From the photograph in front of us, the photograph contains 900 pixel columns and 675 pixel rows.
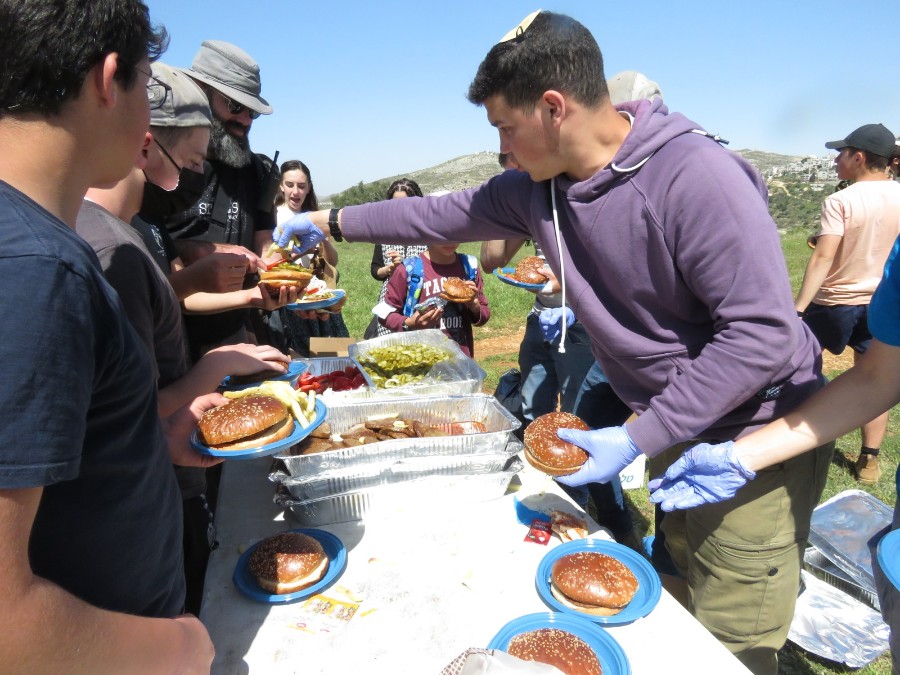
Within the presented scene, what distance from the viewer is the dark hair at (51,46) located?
0.87m

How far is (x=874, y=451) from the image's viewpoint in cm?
475

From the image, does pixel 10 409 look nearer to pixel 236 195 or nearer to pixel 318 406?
pixel 318 406

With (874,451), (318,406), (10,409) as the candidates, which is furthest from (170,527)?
(874,451)

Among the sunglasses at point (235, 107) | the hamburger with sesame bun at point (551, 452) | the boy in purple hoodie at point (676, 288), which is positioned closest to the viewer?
the boy in purple hoodie at point (676, 288)

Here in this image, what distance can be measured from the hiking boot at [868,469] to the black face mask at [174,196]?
5608 millimetres

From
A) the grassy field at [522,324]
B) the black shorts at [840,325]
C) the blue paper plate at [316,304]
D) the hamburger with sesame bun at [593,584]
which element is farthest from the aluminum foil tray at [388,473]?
the black shorts at [840,325]

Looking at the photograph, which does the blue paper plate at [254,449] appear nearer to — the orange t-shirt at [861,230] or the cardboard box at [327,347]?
the cardboard box at [327,347]

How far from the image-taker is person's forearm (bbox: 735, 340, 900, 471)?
1.75 meters

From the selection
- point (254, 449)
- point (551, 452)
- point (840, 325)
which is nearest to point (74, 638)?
point (254, 449)

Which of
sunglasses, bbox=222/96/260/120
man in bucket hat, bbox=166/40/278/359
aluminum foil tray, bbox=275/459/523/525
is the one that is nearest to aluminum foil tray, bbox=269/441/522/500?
aluminum foil tray, bbox=275/459/523/525

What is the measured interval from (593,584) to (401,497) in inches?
32.9

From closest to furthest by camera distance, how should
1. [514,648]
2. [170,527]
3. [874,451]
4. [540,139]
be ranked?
[170,527] < [514,648] < [540,139] < [874,451]

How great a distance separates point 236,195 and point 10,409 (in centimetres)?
336

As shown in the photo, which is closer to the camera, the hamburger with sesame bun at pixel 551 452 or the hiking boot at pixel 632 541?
the hamburger with sesame bun at pixel 551 452
